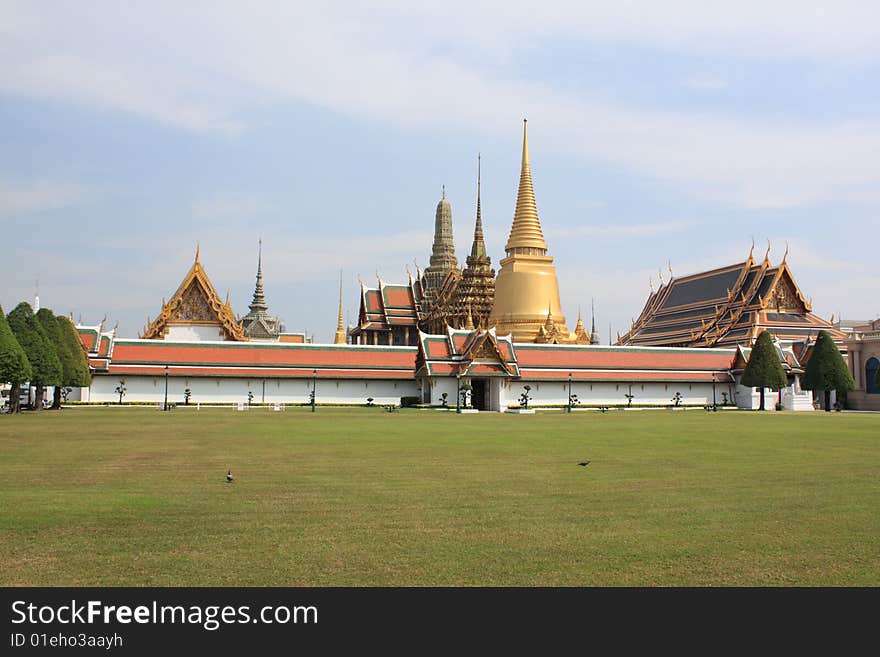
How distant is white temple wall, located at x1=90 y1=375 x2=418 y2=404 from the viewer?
50.6m

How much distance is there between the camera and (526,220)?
Result: 73438mm

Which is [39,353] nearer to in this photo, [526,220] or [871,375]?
[526,220]

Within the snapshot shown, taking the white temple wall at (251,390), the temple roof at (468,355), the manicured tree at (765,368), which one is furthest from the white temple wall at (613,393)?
the white temple wall at (251,390)

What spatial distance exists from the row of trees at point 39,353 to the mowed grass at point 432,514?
15.2 m

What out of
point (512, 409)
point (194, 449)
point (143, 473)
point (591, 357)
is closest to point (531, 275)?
point (591, 357)

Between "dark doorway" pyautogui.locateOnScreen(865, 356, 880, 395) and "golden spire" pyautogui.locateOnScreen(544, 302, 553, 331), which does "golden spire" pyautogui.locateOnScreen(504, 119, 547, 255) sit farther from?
"dark doorway" pyautogui.locateOnScreen(865, 356, 880, 395)

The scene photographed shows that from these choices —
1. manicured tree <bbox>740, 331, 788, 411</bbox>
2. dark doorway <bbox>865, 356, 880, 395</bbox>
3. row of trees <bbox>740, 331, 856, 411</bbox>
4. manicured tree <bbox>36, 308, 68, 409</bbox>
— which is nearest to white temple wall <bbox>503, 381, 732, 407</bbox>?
row of trees <bbox>740, 331, 856, 411</bbox>

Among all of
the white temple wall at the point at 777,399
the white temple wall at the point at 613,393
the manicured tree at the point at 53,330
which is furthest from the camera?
the white temple wall at the point at 777,399

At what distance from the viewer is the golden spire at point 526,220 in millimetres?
72750

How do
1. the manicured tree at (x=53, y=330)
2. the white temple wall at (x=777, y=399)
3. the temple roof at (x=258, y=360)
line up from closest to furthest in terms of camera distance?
the manicured tree at (x=53, y=330) < the temple roof at (x=258, y=360) < the white temple wall at (x=777, y=399)

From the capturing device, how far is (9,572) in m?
7.90

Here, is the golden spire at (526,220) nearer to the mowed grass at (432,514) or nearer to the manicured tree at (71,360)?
the manicured tree at (71,360)

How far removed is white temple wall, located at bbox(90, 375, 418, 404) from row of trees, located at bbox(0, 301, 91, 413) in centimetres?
350
